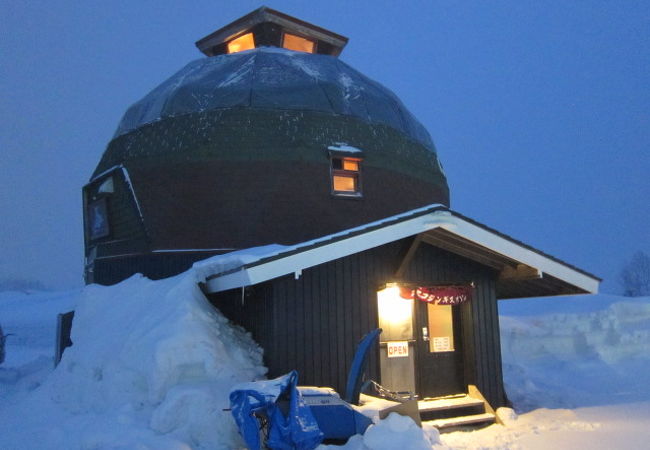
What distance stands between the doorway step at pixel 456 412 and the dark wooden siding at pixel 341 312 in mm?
408

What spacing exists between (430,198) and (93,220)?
30.7ft

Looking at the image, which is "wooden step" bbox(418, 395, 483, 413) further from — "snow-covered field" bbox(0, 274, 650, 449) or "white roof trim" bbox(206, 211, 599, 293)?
"white roof trim" bbox(206, 211, 599, 293)

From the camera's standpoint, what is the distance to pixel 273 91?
13539 millimetres

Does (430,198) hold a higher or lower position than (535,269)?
higher

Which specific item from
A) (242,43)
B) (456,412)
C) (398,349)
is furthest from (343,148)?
(242,43)

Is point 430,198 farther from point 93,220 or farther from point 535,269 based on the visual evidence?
point 93,220

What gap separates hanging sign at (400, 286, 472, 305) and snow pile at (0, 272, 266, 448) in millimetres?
2912

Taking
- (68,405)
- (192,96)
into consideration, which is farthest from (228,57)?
(68,405)

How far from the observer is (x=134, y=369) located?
27.1 feet

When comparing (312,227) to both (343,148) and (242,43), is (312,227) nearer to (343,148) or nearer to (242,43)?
(343,148)

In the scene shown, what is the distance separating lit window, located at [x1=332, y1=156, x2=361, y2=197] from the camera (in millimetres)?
12914

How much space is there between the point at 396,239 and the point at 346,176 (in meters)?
4.39

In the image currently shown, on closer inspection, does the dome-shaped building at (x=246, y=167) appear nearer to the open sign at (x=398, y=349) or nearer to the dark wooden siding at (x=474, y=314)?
the dark wooden siding at (x=474, y=314)

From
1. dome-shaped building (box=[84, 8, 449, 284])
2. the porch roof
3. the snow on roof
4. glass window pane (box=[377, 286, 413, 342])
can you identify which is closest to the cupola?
dome-shaped building (box=[84, 8, 449, 284])
